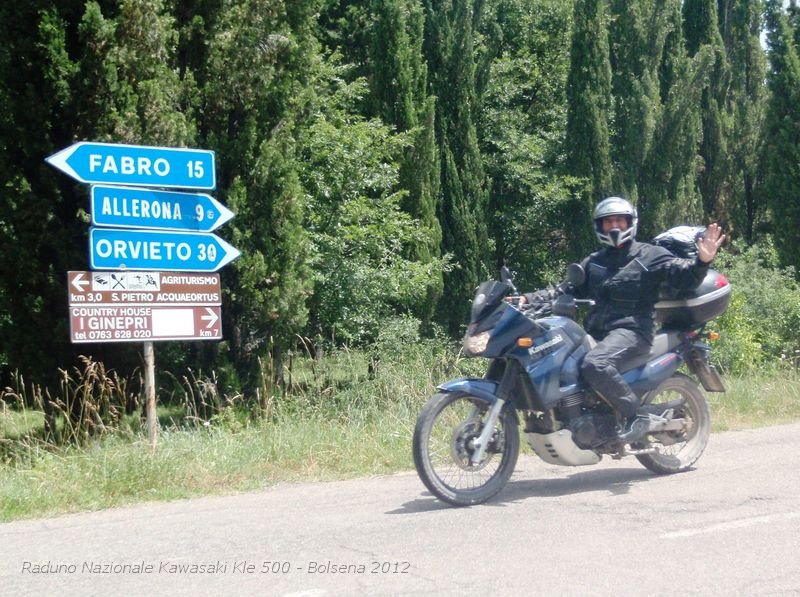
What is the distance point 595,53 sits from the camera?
2270 centimetres

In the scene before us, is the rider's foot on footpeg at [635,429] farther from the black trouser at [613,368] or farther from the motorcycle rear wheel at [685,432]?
the motorcycle rear wheel at [685,432]

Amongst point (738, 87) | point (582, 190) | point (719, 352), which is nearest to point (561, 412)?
point (719, 352)

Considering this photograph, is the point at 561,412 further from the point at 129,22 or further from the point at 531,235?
the point at 531,235

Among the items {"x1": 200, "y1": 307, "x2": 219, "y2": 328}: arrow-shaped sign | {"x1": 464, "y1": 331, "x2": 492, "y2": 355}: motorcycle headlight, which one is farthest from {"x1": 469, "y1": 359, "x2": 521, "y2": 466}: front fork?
{"x1": 200, "y1": 307, "x2": 219, "y2": 328}: arrow-shaped sign

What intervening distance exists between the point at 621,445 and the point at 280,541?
2.63 meters

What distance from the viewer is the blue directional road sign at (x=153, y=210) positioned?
7.82m

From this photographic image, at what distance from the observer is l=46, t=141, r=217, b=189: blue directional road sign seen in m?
7.62

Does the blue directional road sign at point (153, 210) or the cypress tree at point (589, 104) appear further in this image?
the cypress tree at point (589, 104)

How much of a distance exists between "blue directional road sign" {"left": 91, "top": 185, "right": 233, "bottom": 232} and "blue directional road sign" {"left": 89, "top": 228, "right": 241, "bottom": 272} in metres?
0.08

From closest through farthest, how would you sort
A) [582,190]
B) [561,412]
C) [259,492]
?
1. [561,412]
2. [259,492]
3. [582,190]

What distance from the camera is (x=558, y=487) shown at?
710 centimetres

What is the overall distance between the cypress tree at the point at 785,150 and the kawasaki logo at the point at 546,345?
16.3 m

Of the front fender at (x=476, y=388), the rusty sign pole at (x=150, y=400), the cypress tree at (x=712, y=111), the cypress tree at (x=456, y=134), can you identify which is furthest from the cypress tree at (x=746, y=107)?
the front fender at (x=476, y=388)

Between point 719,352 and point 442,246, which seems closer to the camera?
point 719,352
